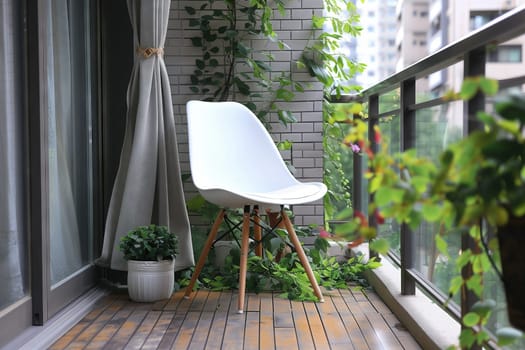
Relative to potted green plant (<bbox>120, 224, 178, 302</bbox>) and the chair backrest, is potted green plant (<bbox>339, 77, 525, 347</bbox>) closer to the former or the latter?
potted green plant (<bbox>120, 224, 178, 302</bbox>)

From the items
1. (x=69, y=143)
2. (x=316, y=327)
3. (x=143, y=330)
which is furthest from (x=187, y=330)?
(x=69, y=143)

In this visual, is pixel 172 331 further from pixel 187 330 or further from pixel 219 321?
pixel 219 321

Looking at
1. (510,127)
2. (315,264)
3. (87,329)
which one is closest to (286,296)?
(315,264)

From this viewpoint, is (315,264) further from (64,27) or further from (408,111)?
(64,27)

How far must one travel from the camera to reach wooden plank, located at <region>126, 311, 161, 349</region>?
245cm

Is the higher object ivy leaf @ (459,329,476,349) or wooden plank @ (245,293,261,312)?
ivy leaf @ (459,329,476,349)

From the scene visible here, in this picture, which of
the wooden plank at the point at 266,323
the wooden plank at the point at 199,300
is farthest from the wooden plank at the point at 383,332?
the wooden plank at the point at 199,300

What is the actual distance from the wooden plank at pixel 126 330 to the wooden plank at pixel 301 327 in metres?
0.63

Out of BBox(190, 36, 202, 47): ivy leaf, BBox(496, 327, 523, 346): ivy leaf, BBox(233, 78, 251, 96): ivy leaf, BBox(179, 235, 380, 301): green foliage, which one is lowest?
BBox(179, 235, 380, 301): green foliage

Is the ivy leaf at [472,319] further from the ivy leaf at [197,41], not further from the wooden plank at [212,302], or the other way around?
the ivy leaf at [197,41]

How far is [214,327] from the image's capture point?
2.71m

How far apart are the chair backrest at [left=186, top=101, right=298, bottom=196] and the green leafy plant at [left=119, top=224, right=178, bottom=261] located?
405 millimetres

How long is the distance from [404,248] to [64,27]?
176 centimetres

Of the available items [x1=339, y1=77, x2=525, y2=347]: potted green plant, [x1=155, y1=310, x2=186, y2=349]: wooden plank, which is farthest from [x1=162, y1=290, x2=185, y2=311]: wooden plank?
[x1=339, y1=77, x2=525, y2=347]: potted green plant
